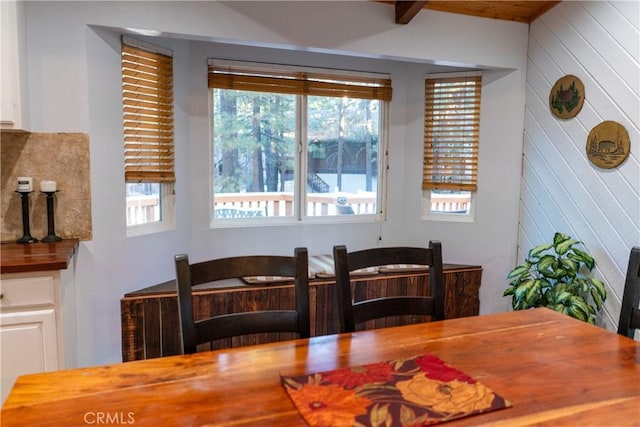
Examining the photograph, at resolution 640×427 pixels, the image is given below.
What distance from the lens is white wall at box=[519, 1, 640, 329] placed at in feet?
8.91

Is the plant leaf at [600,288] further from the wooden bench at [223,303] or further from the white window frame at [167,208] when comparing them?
the white window frame at [167,208]

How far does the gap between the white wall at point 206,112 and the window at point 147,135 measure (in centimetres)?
8

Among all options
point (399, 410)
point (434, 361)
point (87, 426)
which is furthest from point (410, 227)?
point (87, 426)

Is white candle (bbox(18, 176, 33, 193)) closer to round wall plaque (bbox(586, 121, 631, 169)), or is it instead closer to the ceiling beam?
the ceiling beam

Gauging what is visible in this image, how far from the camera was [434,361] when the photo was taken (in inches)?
53.6

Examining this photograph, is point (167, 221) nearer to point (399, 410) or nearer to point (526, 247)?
point (399, 410)

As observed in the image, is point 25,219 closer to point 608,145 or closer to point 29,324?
point 29,324

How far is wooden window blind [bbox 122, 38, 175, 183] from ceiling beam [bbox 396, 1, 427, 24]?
1547 mm

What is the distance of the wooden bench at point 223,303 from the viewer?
2.73 metres

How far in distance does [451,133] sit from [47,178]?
2880 mm

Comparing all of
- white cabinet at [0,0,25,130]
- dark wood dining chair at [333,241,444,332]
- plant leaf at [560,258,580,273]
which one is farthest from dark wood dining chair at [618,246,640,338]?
white cabinet at [0,0,25,130]

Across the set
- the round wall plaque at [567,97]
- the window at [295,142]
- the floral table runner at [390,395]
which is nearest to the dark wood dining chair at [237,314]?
the floral table runner at [390,395]

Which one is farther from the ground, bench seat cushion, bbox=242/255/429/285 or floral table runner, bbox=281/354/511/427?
floral table runner, bbox=281/354/511/427

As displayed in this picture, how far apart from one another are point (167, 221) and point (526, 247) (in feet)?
8.83
